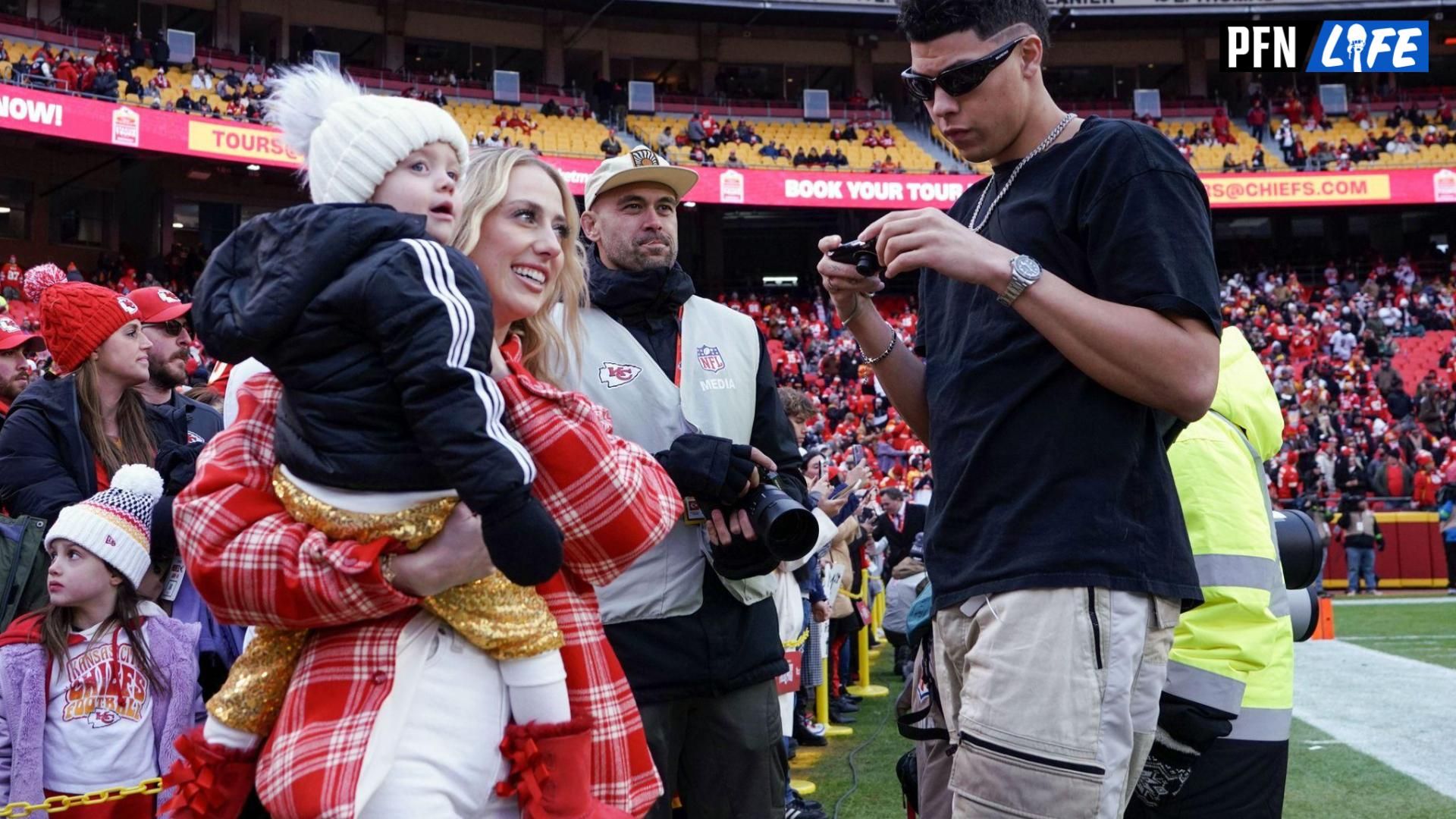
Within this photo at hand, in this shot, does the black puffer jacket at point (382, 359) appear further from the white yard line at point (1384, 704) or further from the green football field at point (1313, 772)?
the white yard line at point (1384, 704)

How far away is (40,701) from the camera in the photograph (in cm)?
324

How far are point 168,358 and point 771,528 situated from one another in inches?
105

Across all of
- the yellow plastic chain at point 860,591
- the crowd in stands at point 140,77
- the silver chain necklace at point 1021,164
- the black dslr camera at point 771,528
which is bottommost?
the yellow plastic chain at point 860,591

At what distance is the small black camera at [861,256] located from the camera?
2.20 metres

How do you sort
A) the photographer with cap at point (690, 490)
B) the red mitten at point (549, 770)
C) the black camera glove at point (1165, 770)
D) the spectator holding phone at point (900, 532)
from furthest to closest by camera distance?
1. the spectator holding phone at point (900, 532)
2. the photographer with cap at point (690, 490)
3. the black camera glove at point (1165, 770)
4. the red mitten at point (549, 770)

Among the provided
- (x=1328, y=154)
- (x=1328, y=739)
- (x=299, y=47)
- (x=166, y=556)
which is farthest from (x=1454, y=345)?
(x=166, y=556)

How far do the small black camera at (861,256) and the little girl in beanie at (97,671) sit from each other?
2216 mm

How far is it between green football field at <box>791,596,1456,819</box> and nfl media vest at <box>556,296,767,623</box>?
317 cm

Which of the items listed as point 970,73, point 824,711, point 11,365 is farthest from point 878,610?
point 970,73

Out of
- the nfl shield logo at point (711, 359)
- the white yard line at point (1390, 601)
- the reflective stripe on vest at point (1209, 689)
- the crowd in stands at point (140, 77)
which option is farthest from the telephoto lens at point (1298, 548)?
the crowd in stands at point (140, 77)

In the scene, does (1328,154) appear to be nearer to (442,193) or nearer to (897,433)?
(897,433)

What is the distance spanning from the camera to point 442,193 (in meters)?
2.00

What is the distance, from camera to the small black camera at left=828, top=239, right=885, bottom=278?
220cm

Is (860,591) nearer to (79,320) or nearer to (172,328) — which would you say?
(172,328)
